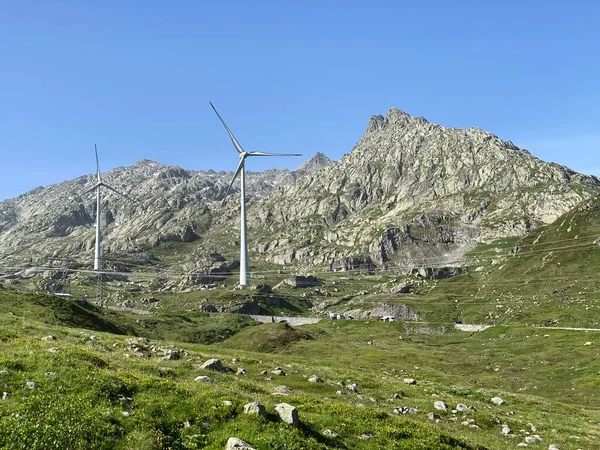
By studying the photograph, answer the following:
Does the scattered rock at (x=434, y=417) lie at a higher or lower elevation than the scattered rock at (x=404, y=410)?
lower

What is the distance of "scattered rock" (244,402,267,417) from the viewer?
2327 cm

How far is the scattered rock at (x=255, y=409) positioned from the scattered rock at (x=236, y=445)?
127 inches

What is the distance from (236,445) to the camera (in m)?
19.7

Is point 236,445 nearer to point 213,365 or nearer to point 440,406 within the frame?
point 213,365

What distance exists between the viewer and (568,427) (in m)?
43.2

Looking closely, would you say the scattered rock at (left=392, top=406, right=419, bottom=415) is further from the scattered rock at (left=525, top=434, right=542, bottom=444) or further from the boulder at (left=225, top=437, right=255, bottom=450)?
the boulder at (left=225, top=437, right=255, bottom=450)

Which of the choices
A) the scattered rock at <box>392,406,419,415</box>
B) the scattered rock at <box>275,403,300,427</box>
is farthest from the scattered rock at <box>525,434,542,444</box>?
the scattered rock at <box>275,403,300,427</box>

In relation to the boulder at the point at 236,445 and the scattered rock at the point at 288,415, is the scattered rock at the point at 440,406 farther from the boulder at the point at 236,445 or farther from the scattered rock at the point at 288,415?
the boulder at the point at 236,445

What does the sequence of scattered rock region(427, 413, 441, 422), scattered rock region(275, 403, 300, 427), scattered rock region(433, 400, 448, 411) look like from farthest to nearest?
scattered rock region(433, 400, 448, 411)
scattered rock region(427, 413, 441, 422)
scattered rock region(275, 403, 300, 427)

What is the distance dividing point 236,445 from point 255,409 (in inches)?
148

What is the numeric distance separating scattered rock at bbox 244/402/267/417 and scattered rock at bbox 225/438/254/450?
322cm

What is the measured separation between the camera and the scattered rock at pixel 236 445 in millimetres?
19531

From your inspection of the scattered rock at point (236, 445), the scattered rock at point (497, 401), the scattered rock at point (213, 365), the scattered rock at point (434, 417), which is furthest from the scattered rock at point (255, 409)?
the scattered rock at point (497, 401)

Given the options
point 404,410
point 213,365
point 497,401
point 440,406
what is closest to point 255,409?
point 213,365
